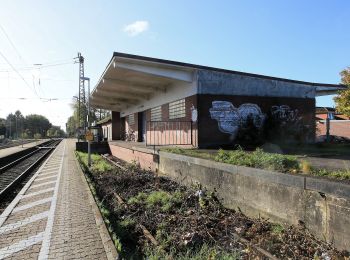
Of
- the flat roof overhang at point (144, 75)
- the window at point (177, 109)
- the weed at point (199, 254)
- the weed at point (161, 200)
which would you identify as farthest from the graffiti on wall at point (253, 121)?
the weed at point (199, 254)

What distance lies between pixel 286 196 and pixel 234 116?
10657 millimetres

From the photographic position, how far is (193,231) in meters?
7.08

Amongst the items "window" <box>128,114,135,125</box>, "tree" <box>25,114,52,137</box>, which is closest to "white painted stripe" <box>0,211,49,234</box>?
"window" <box>128,114,135,125</box>

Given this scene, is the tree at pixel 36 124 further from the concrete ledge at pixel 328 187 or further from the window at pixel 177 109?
the concrete ledge at pixel 328 187

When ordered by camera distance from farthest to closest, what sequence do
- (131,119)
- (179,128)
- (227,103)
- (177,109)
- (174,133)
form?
(131,119), (174,133), (177,109), (179,128), (227,103)

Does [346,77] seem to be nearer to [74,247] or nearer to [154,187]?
[154,187]

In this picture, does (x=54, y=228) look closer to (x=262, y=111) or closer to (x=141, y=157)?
(x=141, y=157)

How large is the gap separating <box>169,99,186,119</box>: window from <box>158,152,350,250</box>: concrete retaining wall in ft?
27.0

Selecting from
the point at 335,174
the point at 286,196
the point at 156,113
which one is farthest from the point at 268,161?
the point at 156,113

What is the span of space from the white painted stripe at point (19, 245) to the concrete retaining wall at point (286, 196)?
4204 millimetres

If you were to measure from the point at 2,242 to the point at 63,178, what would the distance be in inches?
339

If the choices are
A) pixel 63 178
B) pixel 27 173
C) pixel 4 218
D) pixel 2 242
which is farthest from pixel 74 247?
pixel 27 173

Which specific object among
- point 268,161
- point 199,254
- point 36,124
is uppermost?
→ point 36,124

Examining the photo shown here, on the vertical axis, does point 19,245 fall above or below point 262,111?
below
